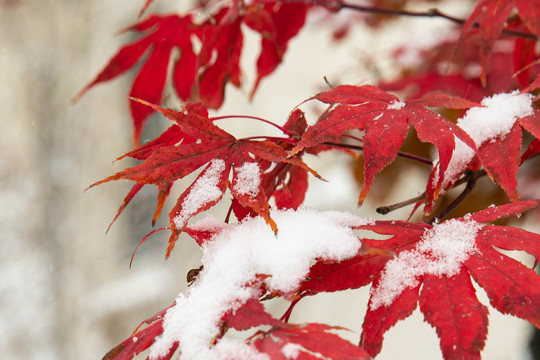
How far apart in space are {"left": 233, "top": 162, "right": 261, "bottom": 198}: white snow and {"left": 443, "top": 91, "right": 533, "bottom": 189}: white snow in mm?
178

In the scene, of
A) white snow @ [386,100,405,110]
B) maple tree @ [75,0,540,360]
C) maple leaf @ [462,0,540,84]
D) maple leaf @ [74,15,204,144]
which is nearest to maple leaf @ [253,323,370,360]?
maple tree @ [75,0,540,360]

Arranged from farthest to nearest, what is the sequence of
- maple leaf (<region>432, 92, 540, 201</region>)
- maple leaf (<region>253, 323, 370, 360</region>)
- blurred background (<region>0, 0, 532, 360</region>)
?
blurred background (<region>0, 0, 532, 360</region>) < maple leaf (<region>432, 92, 540, 201</region>) < maple leaf (<region>253, 323, 370, 360</region>)

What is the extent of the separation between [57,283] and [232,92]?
4.99 feet

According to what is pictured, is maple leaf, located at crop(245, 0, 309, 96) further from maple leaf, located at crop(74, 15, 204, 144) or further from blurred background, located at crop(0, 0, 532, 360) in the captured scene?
blurred background, located at crop(0, 0, 532, 360)

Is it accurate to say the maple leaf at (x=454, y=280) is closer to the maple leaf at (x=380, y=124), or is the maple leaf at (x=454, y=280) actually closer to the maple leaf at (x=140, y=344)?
the maple leaf at (x=380, y=124)

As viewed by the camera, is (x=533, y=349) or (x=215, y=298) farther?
(x=533, y=349)

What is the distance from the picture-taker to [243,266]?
0.35m

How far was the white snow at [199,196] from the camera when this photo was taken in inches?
14.1

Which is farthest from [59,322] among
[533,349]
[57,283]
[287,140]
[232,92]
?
[287,140]

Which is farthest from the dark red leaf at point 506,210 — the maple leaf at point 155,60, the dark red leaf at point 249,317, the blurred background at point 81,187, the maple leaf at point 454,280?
the blurred background at point 81,187

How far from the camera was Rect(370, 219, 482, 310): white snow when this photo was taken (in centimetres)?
35

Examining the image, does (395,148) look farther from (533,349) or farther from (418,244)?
(533,349)

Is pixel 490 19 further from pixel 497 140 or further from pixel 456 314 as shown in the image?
pixel 456 314

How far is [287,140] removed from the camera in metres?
0.45
